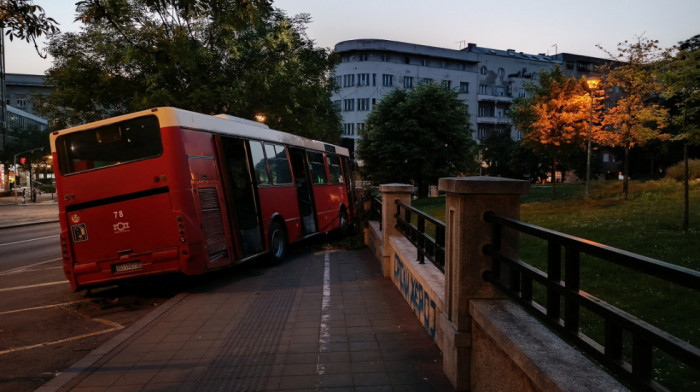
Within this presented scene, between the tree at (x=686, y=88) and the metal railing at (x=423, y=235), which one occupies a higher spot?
the tree at (x=686, y=88)

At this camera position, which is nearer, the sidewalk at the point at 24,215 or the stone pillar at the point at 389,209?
the stone pillar at the point at 389,209

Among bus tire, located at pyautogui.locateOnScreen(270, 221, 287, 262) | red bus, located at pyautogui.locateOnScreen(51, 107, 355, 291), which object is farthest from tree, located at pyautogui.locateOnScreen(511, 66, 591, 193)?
red bus, located at pyautogui.locateOnScreen(51, 107, 355, 291)

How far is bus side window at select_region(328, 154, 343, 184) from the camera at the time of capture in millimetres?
16641

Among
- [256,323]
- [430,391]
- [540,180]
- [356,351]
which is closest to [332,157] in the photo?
[256,323]

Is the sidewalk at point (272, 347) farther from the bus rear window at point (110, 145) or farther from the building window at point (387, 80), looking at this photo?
the building window at point (387, 80)

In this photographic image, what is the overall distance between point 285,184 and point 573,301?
10.6 meters

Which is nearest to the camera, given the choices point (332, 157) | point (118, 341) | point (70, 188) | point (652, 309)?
point (118, 341)

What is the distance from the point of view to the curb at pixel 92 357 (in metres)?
4.57

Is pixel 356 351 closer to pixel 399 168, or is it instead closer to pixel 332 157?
pixel 332 157

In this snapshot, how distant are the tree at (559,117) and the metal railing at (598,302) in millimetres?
24104

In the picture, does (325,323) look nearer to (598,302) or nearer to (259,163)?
(598,302)

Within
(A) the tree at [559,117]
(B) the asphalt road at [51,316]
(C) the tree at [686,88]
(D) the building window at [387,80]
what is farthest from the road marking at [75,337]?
(D) the building window at [387,80]

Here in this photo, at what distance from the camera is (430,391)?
412 centimetres

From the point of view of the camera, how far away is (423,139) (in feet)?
116
